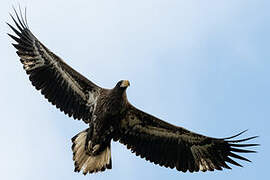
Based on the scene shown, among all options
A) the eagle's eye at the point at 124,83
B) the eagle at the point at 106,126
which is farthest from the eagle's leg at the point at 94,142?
the eagle's eye at the point at 124,83

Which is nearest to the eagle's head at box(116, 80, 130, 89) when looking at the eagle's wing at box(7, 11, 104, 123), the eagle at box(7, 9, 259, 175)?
the eagle at box(7, 9, 259, 175)

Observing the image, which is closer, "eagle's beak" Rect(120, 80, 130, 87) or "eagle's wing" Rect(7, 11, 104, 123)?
"eagle's beak" Rect(120, 80, 130, 87)

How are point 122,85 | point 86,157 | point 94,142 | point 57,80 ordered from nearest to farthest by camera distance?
point 122,85 < point 94,142 < point 86,157 < point 57,80

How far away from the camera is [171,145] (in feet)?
48.6

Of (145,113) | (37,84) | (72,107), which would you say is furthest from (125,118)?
(37,84)

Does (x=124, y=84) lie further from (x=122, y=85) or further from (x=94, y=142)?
(x=94, y=142)

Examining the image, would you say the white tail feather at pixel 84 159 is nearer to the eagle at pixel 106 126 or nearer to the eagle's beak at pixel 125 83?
the eagle at pixel 106 126

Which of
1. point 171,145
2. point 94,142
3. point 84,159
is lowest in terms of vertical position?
point 84,159

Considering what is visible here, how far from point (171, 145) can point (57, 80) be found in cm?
323

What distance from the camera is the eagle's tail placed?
14359 mm

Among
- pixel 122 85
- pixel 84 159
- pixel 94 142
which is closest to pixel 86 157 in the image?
pixel 84 159

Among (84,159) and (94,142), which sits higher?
(94,142)

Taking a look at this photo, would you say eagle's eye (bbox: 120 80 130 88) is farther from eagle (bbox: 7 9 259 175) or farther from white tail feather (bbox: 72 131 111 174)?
white tail feather (bbox: 72 131 111 174)

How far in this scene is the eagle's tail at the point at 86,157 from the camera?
47.1 ft
